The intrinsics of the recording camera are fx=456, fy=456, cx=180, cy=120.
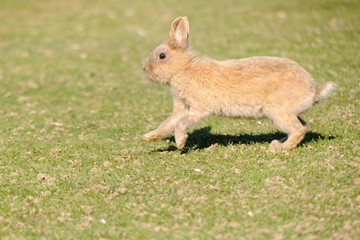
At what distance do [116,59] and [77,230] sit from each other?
1035cm

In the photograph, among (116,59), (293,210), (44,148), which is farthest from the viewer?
(116,59)

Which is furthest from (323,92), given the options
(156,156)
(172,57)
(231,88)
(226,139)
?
(156,156)

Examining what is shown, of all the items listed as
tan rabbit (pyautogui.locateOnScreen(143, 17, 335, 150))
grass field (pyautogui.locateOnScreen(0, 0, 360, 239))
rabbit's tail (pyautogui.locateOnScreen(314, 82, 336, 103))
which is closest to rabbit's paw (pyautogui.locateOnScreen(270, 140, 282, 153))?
tan rabbit (pyautogui.locateOnScreen(143, 17, 335, 150))

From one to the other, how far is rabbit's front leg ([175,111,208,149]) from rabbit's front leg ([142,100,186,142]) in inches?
15.4

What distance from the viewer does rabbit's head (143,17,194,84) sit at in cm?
759

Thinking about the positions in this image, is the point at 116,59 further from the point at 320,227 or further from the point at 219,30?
the point at 320,227

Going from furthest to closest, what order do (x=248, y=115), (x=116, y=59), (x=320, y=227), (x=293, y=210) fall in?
(x=116, y=59) → (x=248, y=115) → (x=293, y=210) → (x=320, y=227)

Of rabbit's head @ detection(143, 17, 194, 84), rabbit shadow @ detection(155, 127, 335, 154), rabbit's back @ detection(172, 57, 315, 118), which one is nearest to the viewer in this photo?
rabbit's back @ detection(172, 57, 315, 118)

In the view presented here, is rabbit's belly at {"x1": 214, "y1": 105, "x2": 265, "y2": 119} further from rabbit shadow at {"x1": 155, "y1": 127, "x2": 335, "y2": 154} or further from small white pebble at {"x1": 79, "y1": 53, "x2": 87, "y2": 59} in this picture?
small white pebble at {"x1": 79, "y1": 53, "x2": 87, "y2": 59}

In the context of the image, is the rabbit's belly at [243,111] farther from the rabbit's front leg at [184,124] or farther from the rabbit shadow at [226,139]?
the rabbit shadow at [226,139]

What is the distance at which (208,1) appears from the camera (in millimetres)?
23188

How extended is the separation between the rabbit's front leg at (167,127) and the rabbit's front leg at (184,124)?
0.39m

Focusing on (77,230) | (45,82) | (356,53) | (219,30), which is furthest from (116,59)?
(77,230)

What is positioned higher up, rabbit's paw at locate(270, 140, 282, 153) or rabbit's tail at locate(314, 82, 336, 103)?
rabbit's tail at locate(314, 82, 336, 103)
